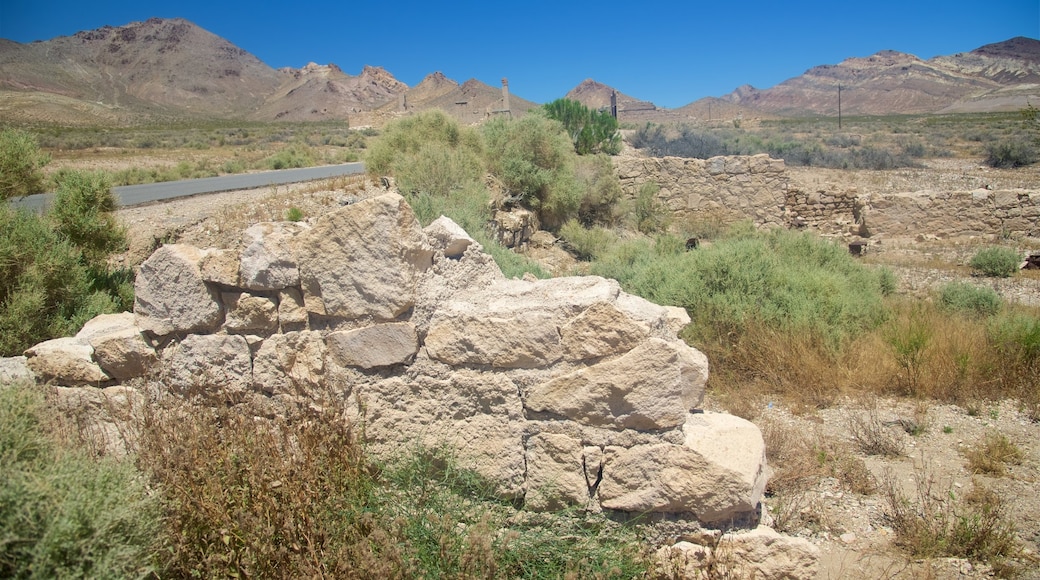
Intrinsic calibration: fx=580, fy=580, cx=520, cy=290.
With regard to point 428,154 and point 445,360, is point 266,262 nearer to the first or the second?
point 445,360

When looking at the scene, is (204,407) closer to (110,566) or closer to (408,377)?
(408,377)

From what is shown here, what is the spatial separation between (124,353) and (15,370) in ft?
2.13

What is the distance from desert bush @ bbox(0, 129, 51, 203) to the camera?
219 inches

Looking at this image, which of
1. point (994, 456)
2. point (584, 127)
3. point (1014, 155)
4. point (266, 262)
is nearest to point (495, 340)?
point (266, 262)

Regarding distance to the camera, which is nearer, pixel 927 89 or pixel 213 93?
pixel 927 89

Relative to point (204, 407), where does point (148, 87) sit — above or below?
above

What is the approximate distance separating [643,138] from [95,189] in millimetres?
22228

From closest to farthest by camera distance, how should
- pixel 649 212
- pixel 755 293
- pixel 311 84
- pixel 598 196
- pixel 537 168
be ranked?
pixel 755 293 < pixel 537 168 < pixel 598 196 < pixel 649 212 < pixel 311 84

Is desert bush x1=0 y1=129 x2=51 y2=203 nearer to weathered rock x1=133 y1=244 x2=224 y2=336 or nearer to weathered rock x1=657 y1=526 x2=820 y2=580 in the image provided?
weathered rock x1=133 y1=244 x2=224 y2=336

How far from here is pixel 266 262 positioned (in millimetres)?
2686

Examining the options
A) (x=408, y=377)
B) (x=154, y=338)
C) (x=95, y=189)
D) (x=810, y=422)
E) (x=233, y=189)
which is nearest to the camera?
(x=408, y=377)

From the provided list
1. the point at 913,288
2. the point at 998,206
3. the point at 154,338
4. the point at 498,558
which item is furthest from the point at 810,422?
the point at 998,206

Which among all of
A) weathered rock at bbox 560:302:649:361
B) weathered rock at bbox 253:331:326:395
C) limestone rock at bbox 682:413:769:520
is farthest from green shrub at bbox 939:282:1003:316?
weathered rock at bbox 253:331:326:395

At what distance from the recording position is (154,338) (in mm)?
2920
